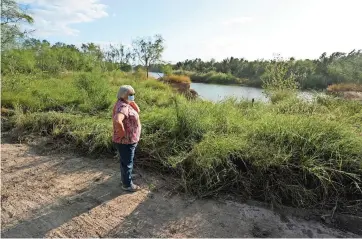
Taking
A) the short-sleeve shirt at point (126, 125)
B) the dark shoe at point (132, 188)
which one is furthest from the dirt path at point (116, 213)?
the short-sleeve shirt at point (126, 125)

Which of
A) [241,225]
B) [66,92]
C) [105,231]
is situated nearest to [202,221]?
[241,225]

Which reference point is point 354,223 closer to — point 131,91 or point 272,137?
point 272,137

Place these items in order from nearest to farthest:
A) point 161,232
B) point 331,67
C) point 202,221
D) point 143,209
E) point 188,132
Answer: point 161,232, point 202,221, point 143,209, point 188,132, point 331,67

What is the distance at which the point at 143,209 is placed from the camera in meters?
2.93

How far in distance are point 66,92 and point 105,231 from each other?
20.2 feet

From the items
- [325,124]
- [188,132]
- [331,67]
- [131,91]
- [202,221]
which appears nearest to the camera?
[202,221]

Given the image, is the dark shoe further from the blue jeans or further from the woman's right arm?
the woman's right arm

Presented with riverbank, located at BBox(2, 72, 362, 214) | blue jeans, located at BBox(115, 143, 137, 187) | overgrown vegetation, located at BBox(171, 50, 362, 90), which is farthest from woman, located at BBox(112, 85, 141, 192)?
overgrown vegetation, located at BBox(171, 50, 362, 90)

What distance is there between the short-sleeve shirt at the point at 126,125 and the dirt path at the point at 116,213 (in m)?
0.64

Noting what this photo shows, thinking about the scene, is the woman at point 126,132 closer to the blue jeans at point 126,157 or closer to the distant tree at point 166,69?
the blue jeans at point 126,157

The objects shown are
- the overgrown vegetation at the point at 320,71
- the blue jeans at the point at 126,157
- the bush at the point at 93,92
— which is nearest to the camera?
the blue jeans at the point at 126,157

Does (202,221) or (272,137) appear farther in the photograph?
(272,137)

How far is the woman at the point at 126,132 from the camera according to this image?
316 cm

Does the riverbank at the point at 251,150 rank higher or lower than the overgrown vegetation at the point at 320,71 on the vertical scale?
lower
